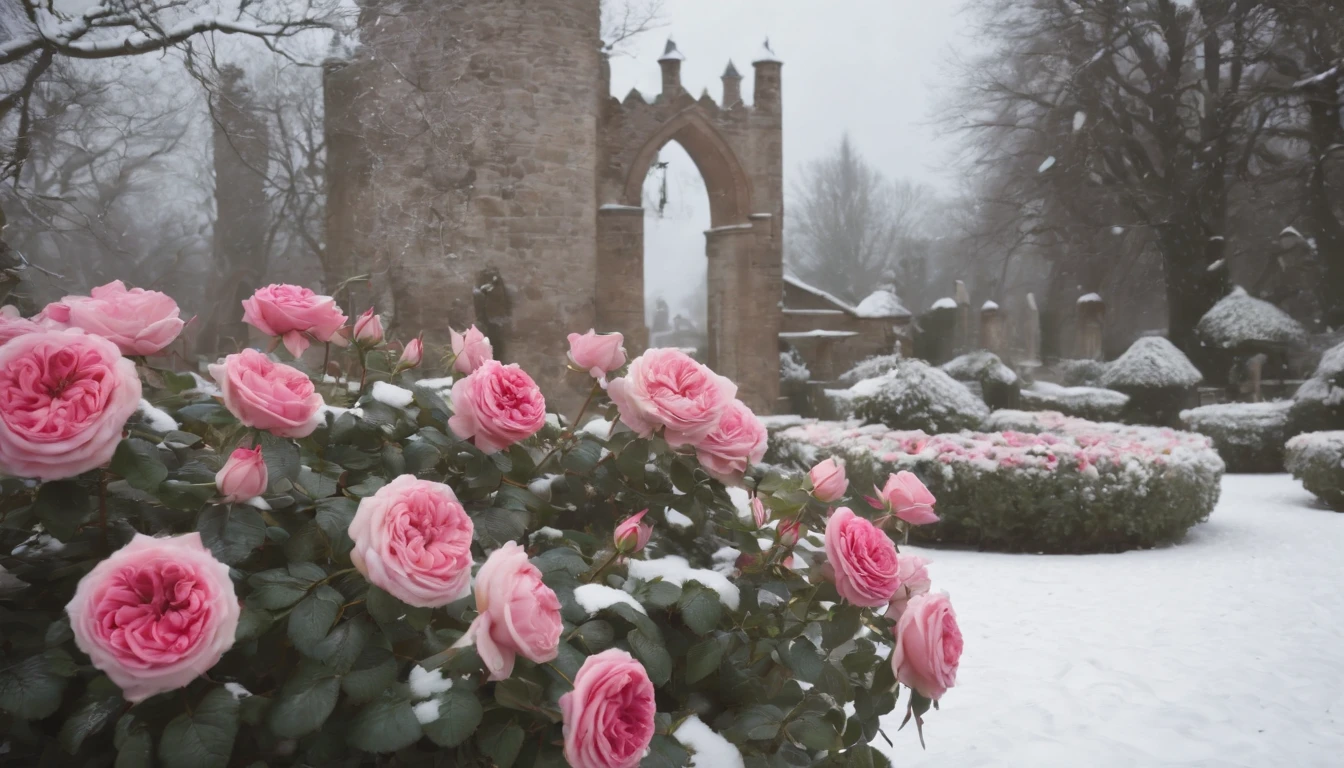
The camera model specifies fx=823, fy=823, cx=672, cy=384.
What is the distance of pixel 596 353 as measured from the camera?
1657 mm

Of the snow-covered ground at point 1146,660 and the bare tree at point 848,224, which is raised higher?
the bare tree at point 848,224

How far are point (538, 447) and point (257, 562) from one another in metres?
0.55

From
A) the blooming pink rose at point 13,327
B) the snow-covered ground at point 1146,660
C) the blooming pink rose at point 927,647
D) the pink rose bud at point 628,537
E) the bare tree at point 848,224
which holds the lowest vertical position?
the snow-covered ground at point 1146,660

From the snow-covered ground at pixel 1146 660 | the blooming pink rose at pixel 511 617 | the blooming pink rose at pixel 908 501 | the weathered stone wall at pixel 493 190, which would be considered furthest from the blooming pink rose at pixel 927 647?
the weathered stone wall at pixel 493 190

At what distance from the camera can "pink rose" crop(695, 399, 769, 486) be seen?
150 cm

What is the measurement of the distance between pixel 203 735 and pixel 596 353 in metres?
0.92

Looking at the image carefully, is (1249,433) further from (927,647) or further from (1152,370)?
(927,647)

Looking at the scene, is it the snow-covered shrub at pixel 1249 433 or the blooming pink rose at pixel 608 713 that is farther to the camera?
the snow-covered shrub at pixel 1249 433

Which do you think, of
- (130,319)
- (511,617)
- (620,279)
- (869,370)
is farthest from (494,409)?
(869,370)

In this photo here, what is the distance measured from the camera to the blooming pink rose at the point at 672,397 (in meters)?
1.44

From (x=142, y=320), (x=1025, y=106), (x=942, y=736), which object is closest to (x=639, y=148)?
(x=1025, y=106)

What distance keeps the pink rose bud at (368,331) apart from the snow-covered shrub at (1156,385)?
574 inches

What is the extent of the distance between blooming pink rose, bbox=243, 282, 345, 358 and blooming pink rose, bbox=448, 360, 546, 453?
0.39 meters

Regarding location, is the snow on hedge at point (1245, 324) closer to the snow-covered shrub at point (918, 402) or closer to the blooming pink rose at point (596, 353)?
the snow-covered shrub at point (918, 402)
